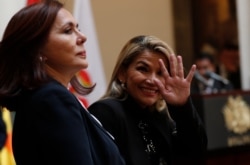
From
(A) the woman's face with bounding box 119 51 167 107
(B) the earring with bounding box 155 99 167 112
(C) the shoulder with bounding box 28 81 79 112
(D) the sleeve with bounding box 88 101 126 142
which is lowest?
(B) the earring with bounding box 155 99 167 112

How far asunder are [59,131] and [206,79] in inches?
138

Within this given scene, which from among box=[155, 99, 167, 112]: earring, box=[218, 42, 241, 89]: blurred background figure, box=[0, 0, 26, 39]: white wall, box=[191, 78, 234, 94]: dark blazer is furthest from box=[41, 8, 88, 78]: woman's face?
box=[218, 42, 241, 89]: blurred background figure

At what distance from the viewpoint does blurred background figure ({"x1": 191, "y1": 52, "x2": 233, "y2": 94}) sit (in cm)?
447

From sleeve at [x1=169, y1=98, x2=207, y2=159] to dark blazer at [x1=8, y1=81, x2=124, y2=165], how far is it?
0.57m

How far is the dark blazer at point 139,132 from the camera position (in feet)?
6.23

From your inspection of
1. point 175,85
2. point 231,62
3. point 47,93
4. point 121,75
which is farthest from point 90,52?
point 231,62

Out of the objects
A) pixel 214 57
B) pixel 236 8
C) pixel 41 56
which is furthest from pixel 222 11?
pixel 41 56

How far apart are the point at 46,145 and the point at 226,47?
4.50 m

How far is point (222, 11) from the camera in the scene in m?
5.69

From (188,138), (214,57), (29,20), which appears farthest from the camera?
(214,57)

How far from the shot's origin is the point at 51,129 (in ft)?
4.61

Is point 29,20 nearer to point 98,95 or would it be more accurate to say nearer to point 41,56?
point 41,56

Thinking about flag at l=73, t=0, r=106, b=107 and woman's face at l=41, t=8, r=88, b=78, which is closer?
woman's face at l=41, t=8, r=88, b=78

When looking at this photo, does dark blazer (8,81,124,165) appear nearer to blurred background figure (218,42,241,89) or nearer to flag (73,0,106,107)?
flag (73,0,106,107)
